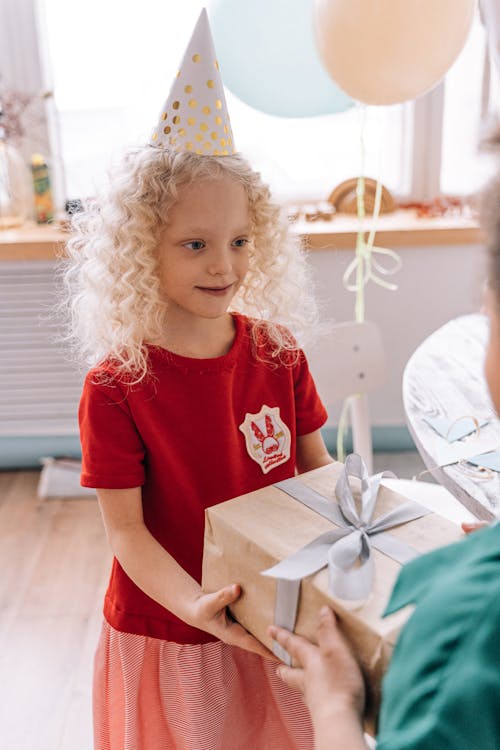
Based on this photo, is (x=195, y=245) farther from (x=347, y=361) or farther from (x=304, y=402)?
(x=347, y=361)

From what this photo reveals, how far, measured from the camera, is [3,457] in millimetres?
2656

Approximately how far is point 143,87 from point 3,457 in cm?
139

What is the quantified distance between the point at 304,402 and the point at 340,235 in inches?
55.5

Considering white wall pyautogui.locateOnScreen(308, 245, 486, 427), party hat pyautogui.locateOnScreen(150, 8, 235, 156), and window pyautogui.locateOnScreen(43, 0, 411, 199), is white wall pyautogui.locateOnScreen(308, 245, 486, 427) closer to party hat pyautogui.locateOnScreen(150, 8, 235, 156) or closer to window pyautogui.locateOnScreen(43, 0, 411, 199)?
window pyautogui.locateOnScreen(43, 0, 411, 199)

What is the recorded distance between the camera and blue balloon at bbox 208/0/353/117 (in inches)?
67.6

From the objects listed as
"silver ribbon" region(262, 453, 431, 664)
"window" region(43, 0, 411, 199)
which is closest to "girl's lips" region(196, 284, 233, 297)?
"silver ribbon" region(262, 453, 431, 664)

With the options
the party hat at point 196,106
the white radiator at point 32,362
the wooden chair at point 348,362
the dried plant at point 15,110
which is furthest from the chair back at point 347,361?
the dried plant at point 15,110

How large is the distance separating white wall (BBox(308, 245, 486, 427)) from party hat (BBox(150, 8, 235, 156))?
4.98 ft

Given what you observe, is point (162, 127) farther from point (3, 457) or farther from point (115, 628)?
point (3, 457)

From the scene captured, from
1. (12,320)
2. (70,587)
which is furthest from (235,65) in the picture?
(70,587)

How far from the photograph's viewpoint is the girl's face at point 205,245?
890mm

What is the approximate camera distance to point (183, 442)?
0.96 m

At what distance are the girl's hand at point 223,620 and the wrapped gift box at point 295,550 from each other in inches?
0.4

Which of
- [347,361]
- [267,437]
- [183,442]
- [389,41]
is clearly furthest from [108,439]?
[389,41]
